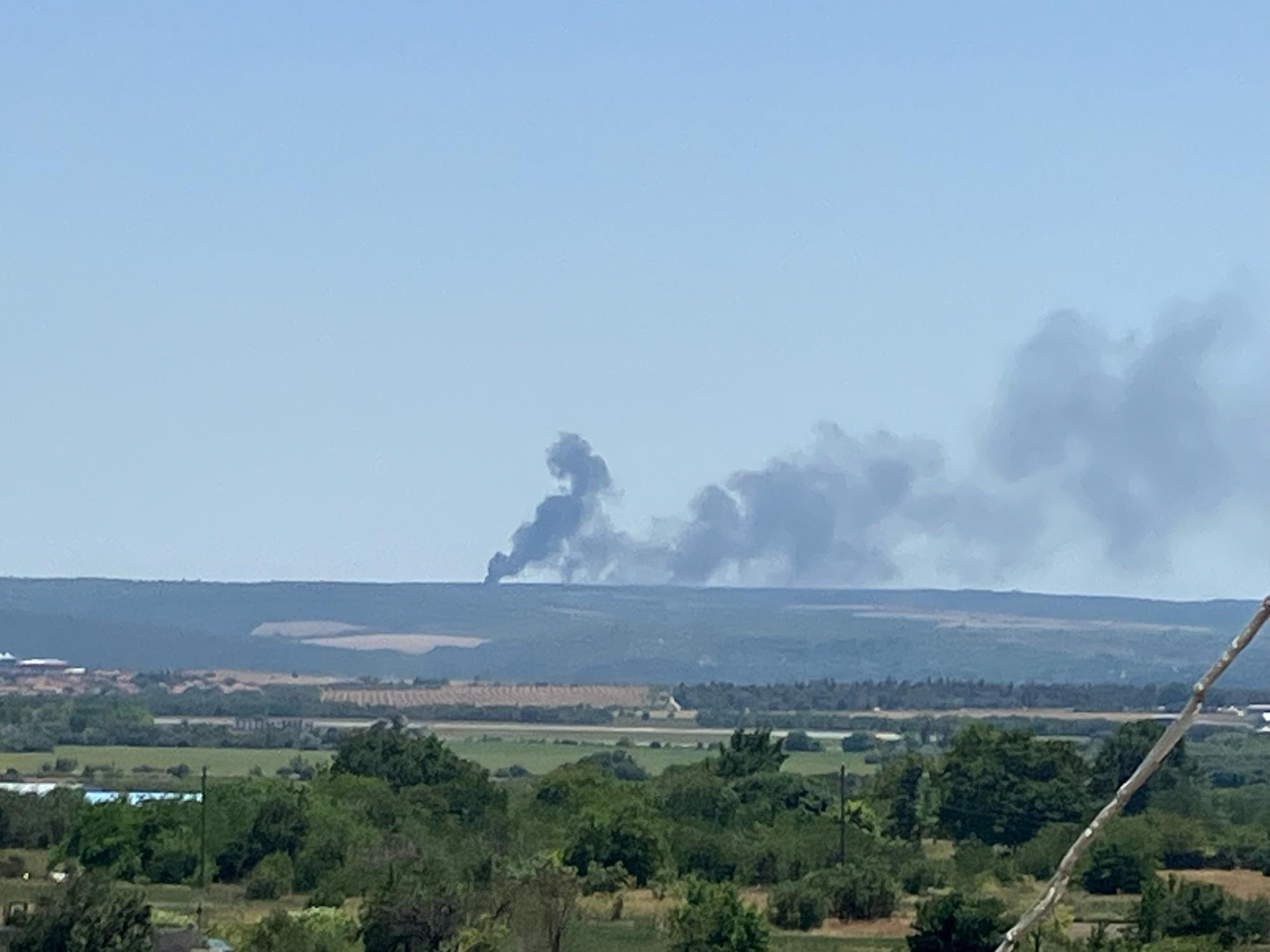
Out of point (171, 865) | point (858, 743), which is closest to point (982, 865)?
point (171, 865)

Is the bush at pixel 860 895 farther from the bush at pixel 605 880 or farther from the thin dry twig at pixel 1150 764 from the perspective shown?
the thin dry twig at pixel 1150 764

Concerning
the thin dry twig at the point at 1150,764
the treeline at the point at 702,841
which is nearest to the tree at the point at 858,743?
the treeline at the point at 702,841

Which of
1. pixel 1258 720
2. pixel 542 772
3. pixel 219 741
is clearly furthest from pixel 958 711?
pixel 542 772

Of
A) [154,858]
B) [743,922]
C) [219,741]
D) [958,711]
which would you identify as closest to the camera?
[743,922]

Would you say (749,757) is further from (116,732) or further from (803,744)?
(116,732)

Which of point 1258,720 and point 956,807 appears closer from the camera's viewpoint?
point 956,807

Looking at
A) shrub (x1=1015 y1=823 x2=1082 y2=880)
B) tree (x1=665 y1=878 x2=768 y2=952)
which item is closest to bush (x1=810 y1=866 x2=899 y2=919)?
shrub (x1=1015 y1=823 x2=1082 y2=880)

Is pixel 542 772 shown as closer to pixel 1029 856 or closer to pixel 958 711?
pixel 1029 856

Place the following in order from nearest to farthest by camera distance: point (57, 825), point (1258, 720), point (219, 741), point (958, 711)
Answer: point (57, 825)
point (219, 741)
point (1258, 720)
point (958, 711)
